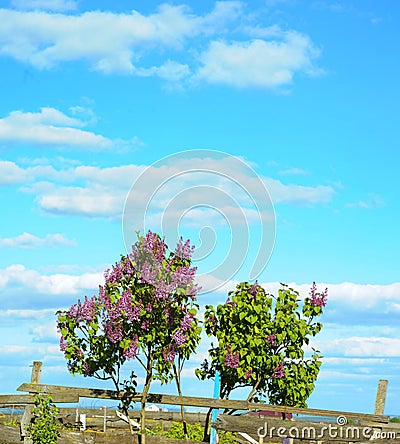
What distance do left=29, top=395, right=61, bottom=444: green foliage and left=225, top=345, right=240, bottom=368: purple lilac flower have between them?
4.25 metres

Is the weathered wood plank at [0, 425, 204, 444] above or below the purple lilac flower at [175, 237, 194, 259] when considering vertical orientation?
below

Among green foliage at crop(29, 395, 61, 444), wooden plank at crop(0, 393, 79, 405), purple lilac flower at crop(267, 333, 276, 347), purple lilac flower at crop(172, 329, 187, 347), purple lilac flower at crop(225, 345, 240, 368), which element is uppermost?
purple lilac flower at crop(267, 333, 276, 347)

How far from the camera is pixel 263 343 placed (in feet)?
56.6

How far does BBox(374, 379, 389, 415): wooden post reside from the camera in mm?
20047

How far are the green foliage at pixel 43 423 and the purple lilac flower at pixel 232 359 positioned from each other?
4.25 meters

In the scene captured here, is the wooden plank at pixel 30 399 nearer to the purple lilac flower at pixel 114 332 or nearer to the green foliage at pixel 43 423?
the green foliage at pixel 43 423

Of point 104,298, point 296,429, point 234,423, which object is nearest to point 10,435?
point 104,298

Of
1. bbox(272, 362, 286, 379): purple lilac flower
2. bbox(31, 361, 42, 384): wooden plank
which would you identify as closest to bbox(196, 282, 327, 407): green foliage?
bbox(272, 362, 286, 379): purple lilac flower

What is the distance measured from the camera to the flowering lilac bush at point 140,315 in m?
15.4

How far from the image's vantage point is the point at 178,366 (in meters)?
16.3

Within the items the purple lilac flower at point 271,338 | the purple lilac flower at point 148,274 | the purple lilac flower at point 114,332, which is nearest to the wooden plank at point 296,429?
the purple lilac flower at point 271,338

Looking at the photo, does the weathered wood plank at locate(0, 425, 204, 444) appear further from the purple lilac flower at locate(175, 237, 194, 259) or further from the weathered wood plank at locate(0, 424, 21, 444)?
the purple lilac flower at locate(175, 237, 194, 259)

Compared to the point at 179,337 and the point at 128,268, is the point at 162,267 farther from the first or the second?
the point at 179,337

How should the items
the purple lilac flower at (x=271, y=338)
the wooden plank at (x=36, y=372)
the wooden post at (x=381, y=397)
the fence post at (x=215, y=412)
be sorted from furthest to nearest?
the wooden post at (x=381, y=397)
the wooden plank at (x=36, y=372)
the purple lilac flower at (x=271, y=338)
the fence post at (x=215, y=412)
